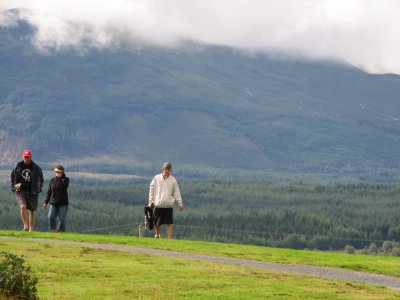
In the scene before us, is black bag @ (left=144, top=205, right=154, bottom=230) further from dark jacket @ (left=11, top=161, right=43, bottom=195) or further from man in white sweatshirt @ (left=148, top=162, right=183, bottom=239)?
dark jacket @ (left=11, top=161, right=43, bottom=195)

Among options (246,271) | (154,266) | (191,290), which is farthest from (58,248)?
(191,290)

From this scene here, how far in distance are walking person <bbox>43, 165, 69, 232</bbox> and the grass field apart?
6893mm

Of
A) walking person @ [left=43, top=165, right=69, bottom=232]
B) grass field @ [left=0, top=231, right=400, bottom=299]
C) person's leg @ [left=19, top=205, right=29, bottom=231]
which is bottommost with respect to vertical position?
grass field @ [left=0, top=231, right=400, bottom=299]

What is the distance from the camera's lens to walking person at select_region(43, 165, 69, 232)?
4575 centimetres

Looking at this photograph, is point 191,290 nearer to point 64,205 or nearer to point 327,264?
point 327,264

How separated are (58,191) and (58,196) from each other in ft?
0.81

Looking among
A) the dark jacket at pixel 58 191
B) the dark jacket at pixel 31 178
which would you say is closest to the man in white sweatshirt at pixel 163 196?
the dark jacket at pixel 58 191

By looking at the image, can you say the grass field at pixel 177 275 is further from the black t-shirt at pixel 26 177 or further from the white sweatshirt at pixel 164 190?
the black t-shirt at pixel 26 177

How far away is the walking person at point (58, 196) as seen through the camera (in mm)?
45750

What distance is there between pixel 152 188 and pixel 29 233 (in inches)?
203

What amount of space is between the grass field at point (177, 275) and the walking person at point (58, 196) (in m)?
6.89

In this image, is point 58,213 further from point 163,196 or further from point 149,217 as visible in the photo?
point 163,196

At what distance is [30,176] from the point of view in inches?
1769

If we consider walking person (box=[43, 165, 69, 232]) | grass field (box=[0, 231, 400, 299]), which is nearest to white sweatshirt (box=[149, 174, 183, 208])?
grass field (box=[0, 231, 400, 299])
